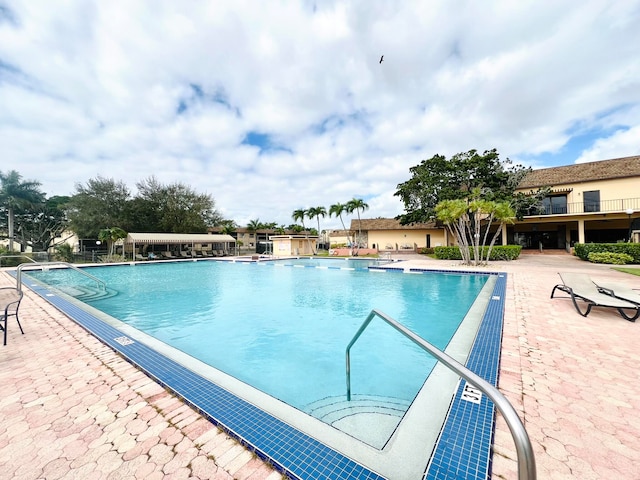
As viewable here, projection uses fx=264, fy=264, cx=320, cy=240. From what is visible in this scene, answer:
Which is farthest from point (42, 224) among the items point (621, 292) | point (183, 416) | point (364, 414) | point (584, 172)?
point (584, 172)

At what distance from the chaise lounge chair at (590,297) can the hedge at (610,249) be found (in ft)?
48.5

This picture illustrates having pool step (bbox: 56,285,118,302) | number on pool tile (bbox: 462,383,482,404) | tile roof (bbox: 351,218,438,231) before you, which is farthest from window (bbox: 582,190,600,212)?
pool step (bbox: 56,285,118,302)

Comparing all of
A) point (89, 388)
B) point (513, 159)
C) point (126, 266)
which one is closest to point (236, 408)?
point (89, 388)

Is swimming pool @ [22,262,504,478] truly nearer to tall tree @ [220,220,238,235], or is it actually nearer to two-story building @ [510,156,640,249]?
two-story building @ [510,156,640,249]

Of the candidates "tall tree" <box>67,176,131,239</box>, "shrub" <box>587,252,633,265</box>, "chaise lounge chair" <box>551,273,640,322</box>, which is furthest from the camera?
"tall tree" <box>67,176,131,239</box>

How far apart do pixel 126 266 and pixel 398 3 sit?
25.2 m

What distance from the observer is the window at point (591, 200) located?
2272cm

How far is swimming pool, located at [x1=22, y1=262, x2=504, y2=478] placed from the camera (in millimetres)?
4477

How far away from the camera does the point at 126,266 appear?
22.2m

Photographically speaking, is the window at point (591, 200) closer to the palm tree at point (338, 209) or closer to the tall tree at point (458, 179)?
the tall tree at point (458, 179)

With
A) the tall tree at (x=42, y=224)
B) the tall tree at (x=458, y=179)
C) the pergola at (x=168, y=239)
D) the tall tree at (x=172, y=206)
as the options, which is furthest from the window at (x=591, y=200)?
the tall tree at (x=42, y=224)

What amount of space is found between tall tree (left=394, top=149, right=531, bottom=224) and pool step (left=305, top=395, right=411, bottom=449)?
22.0m

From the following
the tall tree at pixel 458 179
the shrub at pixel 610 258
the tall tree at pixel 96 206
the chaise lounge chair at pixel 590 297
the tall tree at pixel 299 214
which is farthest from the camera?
the tall tree at pixel 299 214

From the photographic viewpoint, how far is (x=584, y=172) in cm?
2431
